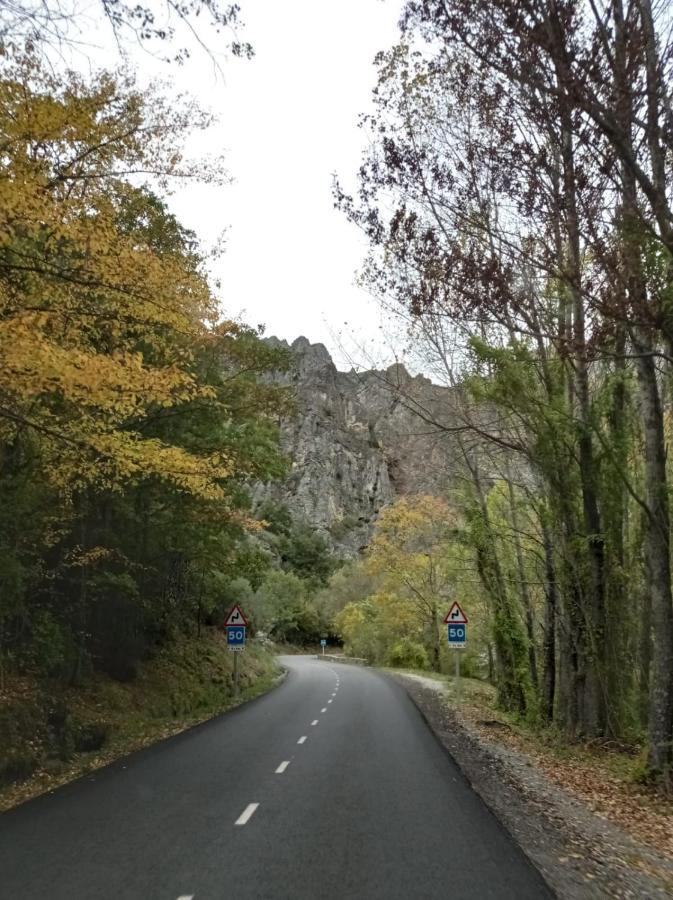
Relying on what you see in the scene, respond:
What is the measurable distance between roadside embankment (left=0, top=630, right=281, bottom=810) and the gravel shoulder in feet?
19.8

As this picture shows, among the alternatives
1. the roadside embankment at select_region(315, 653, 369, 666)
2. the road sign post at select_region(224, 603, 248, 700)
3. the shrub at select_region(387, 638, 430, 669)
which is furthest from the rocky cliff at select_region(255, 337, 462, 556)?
the road sign post at select_region(224, 603, 248, 700)

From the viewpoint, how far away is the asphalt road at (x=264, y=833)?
216 inches

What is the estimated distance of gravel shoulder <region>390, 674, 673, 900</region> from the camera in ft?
19.1

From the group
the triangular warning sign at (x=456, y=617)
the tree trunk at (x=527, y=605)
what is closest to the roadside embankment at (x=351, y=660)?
the tree trunk at (x=527, y=605)

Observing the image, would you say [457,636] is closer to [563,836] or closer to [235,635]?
[235,635]

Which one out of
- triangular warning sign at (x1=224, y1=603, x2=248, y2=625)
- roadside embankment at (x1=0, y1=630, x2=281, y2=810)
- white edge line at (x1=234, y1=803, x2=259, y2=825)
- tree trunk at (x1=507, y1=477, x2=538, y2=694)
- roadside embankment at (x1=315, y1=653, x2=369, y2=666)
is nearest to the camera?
white edge line at (x1=234, y1=803, x2=259, y2=825)

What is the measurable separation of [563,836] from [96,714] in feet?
36.1

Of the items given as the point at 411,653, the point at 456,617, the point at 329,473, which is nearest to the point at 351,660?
the point at 411,653

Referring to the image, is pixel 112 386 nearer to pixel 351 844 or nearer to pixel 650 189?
pixel 351 844

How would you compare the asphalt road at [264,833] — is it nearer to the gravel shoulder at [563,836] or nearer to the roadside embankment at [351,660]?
the gravel shoulder at [563,836]

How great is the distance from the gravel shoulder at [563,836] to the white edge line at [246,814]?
108 inches

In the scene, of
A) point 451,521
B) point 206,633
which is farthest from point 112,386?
point 451,521

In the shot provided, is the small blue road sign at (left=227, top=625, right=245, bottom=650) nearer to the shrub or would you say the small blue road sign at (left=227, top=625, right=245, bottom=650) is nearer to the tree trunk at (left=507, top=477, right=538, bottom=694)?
the tree trunk at (left=507, top=477, right=538, bottom=694)

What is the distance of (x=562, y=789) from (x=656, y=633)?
276cm
